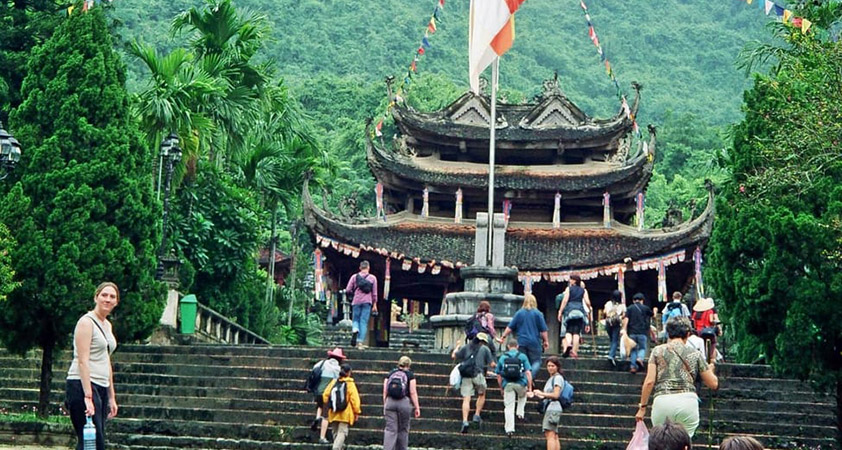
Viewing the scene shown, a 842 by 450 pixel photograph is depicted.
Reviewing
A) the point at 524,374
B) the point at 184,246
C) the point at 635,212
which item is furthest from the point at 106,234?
the point at 635,212

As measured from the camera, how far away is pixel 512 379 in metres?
15.4

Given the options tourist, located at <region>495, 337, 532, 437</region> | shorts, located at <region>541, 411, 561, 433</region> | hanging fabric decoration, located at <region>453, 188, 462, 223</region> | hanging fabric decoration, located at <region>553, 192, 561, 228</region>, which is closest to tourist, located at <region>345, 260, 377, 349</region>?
tourist, located at <region>495, 337, 532, 437</region>

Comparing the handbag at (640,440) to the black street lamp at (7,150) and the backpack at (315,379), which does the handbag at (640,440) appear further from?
the black street lamp at (7,150)

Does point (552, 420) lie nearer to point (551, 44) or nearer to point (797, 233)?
point (797, 233)

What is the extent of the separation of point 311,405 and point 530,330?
325cm

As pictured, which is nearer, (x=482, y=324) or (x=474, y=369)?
(x=474, y=369)

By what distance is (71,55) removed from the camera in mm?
17516

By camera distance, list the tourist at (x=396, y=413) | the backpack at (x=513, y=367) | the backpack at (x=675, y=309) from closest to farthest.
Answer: the tourist at (x=396, y=413)
the backpack at (x=513, y=367)
the backpack at (x=675, y=309)

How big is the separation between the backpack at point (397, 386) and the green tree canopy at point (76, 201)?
535 cm

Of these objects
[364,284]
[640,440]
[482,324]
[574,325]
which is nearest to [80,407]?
[640,440]

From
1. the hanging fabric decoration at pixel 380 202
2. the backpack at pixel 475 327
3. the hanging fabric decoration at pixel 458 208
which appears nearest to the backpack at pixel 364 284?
the backpack at pixel 475 327

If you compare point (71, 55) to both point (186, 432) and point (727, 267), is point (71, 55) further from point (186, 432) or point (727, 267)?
point (727, 267)

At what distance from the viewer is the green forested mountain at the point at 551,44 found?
98500 mm

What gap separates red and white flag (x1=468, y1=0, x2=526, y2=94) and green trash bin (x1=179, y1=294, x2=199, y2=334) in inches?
294
